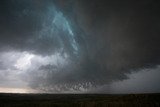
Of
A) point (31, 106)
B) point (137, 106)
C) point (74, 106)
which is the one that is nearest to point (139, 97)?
point (137, 106)

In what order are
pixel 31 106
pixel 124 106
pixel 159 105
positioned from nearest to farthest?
pixel 159 105, pixel 124 106, pixel 31 106

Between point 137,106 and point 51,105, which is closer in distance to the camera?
point 137,106

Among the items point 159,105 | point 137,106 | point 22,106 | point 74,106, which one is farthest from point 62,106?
point 159,105

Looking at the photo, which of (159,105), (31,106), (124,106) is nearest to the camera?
(159,105)

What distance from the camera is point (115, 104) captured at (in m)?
134

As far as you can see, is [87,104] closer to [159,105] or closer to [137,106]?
[137,106]

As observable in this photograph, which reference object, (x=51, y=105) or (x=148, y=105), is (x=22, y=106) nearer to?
(x=51, y=105)

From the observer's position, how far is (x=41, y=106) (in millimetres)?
132125

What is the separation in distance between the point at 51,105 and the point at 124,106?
47.8 m

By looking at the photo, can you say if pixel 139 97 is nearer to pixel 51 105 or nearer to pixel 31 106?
pixel 51 105

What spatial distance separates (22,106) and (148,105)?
78867 millimetres

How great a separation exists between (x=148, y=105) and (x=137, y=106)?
6425mm

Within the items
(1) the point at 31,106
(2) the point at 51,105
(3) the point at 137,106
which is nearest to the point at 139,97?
(3) the point at 137,106

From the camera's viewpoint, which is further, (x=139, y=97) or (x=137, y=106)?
(x=139, y=97)
